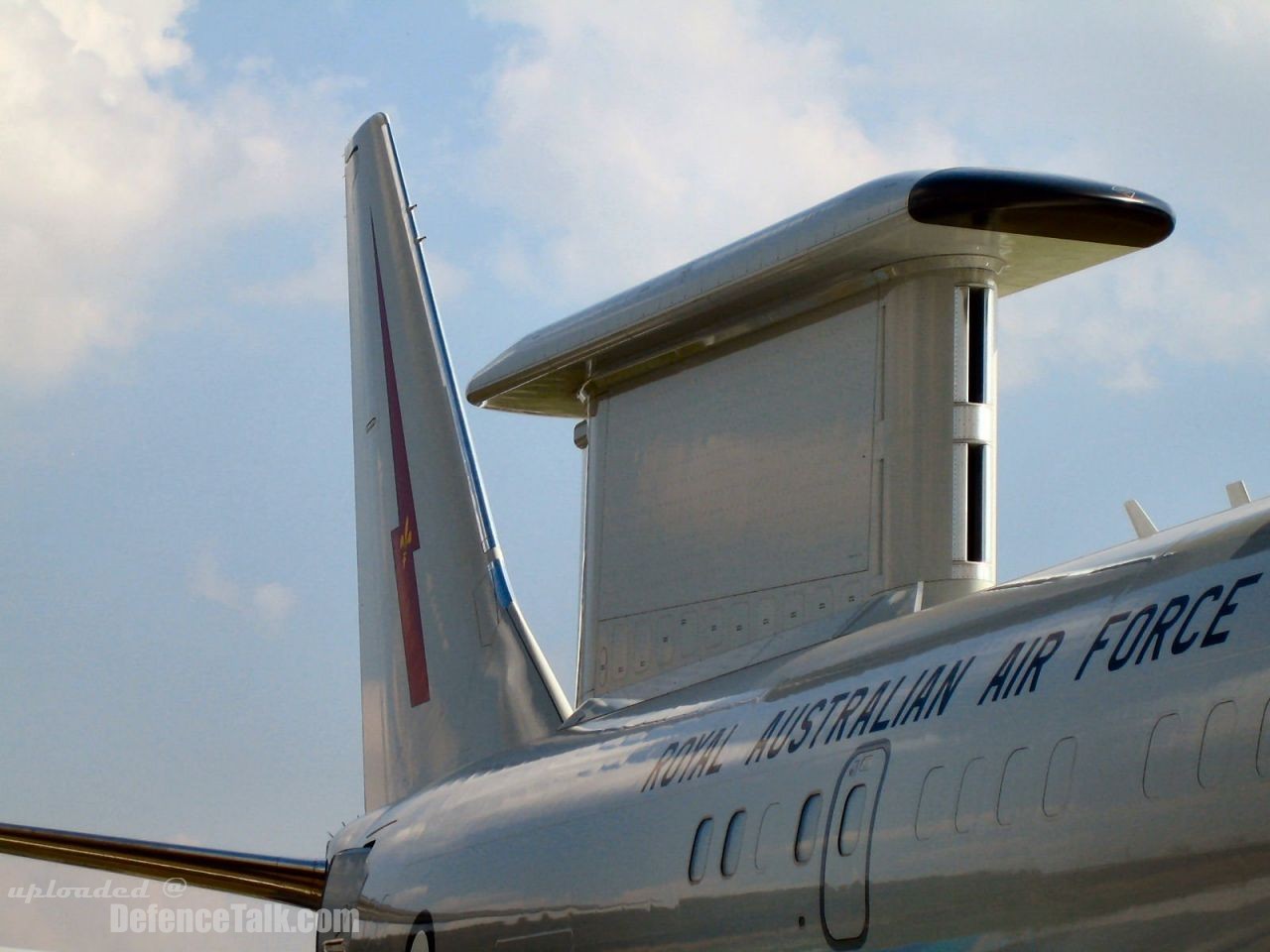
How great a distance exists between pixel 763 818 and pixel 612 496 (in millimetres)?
3904

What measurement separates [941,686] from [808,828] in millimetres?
733

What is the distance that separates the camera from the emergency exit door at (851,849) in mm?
5340

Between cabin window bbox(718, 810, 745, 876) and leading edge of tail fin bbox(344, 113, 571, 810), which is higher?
leading edge of tail fin bbox(344, 113, 571, 810)

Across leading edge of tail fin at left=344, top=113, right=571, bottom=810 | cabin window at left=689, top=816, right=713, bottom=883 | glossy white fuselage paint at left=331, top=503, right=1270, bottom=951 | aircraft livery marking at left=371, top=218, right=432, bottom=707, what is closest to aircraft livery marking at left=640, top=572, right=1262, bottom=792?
glossy white fuselage paint at left=331, top=503, right=1270, bottom=951

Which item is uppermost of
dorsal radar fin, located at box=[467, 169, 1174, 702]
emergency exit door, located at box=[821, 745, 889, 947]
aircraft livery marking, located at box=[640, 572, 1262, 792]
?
dorsal radar fin, located at box=[467, 169, 1174, 702]

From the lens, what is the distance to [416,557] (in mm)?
10961

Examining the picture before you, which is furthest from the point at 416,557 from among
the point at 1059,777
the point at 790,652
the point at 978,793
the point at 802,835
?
the point at 1059,777

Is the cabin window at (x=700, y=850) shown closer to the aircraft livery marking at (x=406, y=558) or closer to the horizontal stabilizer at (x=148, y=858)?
the horizontal stabilizer at (x=148, y=858)

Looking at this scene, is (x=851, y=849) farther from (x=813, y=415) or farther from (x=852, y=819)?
(x=813, y=415)

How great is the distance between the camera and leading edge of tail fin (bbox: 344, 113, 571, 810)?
1016 centimetres

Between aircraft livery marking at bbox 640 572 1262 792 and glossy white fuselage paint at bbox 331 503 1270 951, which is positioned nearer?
glossy white fuselage paint at bbox 331 503 1270 951

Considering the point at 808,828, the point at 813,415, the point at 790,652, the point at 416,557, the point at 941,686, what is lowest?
the point at 808,828

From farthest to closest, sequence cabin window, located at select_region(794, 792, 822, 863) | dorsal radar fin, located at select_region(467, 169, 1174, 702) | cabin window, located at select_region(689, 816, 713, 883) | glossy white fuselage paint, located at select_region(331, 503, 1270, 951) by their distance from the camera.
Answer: dorsal radar fin, located at select_region(467, 169, 1174, 702), cabin window, located at select_region(689, 816, 713, 883), cabin window, located at select_region(794, 792, 822, 863), glossy white fuselage paint, located at select_region(331, 503, 1270, 951)

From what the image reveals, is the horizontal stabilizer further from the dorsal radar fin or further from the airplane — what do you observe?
the dorsal radar fin
